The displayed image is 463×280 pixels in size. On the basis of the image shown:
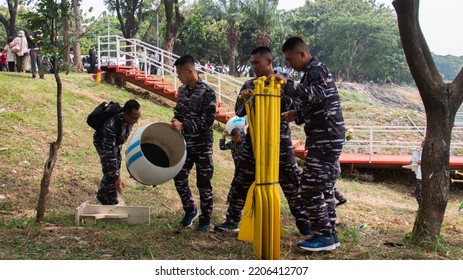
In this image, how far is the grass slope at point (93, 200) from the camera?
4.39 meters

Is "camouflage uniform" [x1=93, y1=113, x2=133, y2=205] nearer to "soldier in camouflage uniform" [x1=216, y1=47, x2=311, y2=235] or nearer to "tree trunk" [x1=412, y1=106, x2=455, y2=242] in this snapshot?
"soldier in camouflage uniform" [x1=216, y1=47, x2=311, y2=235]

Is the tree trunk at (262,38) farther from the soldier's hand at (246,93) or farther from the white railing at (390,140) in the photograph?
the soldier's hand at (246,93)

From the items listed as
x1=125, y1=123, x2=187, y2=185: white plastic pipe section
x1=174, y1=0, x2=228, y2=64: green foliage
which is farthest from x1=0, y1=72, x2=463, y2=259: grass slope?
x1=174, y1=0, x2=228, y2=64: green foliage

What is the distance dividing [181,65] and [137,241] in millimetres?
1635

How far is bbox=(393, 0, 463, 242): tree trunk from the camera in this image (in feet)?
15.9

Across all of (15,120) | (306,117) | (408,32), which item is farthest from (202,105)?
(15,120)

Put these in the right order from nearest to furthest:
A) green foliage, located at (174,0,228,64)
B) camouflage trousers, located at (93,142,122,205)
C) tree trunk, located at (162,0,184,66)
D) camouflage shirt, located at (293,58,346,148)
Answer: camouflage shirt, located at (293,58,346,148)
camouflage trousers, located at (93,142,122,205)
tree trunk, located at (162,0,184,66)
green foliage, located at (174,0,228,64)

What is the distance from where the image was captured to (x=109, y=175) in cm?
578

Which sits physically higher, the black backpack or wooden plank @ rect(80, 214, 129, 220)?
the black backpack

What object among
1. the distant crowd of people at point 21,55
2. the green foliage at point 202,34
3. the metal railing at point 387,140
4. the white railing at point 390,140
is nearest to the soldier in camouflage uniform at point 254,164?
the distant crowd of people at point 21,55

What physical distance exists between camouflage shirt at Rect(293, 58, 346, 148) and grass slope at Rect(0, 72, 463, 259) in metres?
0.93

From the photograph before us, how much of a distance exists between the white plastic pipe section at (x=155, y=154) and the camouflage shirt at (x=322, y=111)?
114 cm

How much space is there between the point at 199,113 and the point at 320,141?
4.38 feet

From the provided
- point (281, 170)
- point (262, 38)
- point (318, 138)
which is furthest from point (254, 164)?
point (262, 38)
